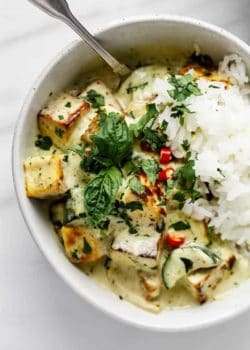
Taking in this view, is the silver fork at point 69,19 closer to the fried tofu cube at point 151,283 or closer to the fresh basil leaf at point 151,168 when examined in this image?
the fresh basil leaf at point 151,168

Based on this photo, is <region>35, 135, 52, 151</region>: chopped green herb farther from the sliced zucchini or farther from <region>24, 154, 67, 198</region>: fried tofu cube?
the sliced zucchini

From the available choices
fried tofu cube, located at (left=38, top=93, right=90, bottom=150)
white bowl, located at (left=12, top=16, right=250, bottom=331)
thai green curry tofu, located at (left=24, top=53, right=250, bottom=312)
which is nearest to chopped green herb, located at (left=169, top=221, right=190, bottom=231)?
thai green curry tofu, located at (left=24, top=53, right=250, bottom=312)

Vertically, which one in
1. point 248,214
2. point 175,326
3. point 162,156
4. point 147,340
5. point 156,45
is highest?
point 156,45

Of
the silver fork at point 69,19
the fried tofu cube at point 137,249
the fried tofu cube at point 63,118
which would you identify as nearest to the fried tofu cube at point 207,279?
the fried tofu cube at point 137,249

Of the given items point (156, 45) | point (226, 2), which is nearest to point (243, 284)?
point (156, 45)

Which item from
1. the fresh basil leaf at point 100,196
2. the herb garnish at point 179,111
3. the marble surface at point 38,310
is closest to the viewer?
the fresh basil leaf at point 100,196

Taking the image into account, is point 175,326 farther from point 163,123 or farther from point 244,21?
point 244,21
